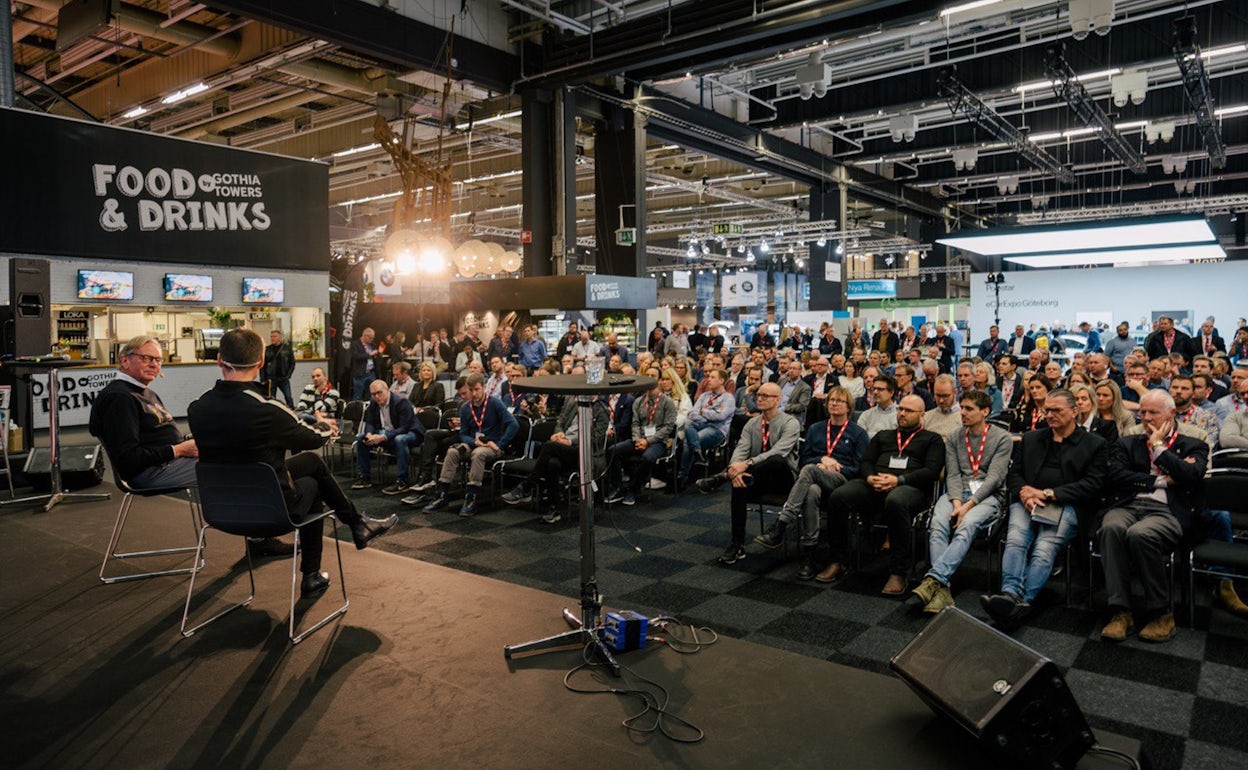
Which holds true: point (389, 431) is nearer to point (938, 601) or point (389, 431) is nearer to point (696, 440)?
point (696, 440)

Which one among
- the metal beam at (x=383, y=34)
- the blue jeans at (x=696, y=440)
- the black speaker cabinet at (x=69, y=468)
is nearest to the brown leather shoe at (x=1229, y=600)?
the blue jeans at (x=696, y=440)

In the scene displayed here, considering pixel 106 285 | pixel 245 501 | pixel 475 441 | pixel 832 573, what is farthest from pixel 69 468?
pixel 106 285

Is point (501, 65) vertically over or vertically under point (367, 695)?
over

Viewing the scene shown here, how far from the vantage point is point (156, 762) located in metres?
2.38

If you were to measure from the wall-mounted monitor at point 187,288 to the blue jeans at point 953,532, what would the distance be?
1122 cm

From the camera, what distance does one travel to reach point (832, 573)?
4.65m

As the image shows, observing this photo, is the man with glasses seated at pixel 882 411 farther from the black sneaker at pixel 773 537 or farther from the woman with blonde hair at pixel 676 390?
the woman with blonde hair at pixel 676 390

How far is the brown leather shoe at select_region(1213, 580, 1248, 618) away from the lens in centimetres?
394

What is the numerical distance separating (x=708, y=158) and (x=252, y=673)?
17403mm

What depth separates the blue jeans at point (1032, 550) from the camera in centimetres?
400

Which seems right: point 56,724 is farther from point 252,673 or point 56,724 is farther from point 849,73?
point 849,73

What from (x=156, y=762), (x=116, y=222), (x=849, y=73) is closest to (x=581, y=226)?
(x=849, y=73)

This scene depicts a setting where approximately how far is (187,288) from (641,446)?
28.5ft

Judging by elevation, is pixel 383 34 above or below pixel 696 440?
above
